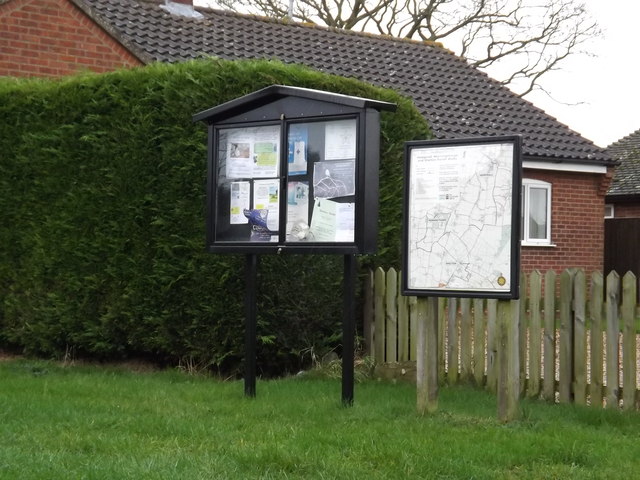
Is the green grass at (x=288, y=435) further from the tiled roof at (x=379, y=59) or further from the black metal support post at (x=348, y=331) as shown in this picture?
the tiled roof at (x=379, y=59)

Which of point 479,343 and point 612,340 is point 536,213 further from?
point 612,340

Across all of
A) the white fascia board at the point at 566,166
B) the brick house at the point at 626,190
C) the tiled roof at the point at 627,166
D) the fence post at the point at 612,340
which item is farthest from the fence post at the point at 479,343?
the brick house at the point at 626,190

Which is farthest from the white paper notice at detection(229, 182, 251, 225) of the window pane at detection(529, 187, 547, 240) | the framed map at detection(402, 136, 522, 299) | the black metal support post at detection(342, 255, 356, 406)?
the window pane at detection(529, 187, 547, 240)

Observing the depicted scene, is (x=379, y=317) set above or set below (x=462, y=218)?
below

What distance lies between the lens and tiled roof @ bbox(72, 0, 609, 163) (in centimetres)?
1764

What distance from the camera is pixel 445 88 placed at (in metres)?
20.8

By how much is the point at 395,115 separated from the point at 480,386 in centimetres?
315

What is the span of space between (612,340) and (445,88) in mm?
13695

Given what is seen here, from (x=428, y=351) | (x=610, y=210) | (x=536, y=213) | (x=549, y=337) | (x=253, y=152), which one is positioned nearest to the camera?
(x=428, y=351)

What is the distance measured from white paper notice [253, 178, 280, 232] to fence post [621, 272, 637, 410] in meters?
2.91

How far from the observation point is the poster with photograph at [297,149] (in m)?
7.65

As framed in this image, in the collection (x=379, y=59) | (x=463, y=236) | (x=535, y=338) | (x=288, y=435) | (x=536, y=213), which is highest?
(x=379, y=59)

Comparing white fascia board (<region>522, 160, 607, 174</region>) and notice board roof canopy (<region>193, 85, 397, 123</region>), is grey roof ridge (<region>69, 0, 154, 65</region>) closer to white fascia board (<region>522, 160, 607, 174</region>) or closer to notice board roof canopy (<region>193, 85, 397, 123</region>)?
notice board roof canopy (<region>193, 85, 397, 123</region>)

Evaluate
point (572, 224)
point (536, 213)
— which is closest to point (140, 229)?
point (536, 213)
